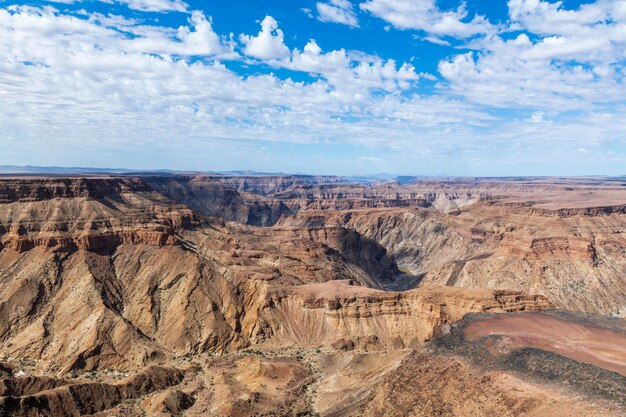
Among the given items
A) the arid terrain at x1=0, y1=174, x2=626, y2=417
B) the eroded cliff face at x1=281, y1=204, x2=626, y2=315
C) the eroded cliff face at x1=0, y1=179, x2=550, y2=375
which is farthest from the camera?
the eroded cliff face at x1=281, y1=204, x2=626, y2=315

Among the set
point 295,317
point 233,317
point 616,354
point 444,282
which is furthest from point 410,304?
point 444,282

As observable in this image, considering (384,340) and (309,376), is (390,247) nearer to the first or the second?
(384,340)

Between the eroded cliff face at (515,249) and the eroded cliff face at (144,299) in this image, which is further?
the eroded cliff face at (515,249)

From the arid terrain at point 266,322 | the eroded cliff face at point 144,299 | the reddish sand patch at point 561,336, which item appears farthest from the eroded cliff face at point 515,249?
the reddish sand patch at point 561,336

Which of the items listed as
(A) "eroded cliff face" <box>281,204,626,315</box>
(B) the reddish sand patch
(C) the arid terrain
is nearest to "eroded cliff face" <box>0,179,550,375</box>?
(C) the arid terrain

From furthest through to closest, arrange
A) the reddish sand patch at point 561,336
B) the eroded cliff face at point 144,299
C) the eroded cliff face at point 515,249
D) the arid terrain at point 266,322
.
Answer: the eroded cliff face at point 515,249 < the eroded cliff face at point 144,299 < the reddish sand patch at point 561,336 < the arid terrain at point 266,322

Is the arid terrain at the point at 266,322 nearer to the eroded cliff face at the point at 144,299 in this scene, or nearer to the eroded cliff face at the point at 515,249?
the eroded cliff face at the point at 144,299

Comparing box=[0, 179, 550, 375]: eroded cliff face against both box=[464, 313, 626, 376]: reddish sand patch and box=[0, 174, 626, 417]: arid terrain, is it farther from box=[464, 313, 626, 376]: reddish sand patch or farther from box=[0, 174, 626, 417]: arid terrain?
box=[464, 313, 626, 376]: reddish sand patch

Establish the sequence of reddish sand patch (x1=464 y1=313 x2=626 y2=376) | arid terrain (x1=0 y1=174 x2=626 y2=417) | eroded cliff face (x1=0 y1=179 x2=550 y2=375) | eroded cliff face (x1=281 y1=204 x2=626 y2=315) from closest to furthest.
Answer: arid terrain (x1=0 y1=174 x2=626 y2=417)
reddish sand patch (x1=464 y1=313 x2=626 y2=376)
eroded cliff face (x1=0 y1=179 x2=550 y2=375)
eroded cliff face (x1=281 y1=204 x2=626 y2=315)
